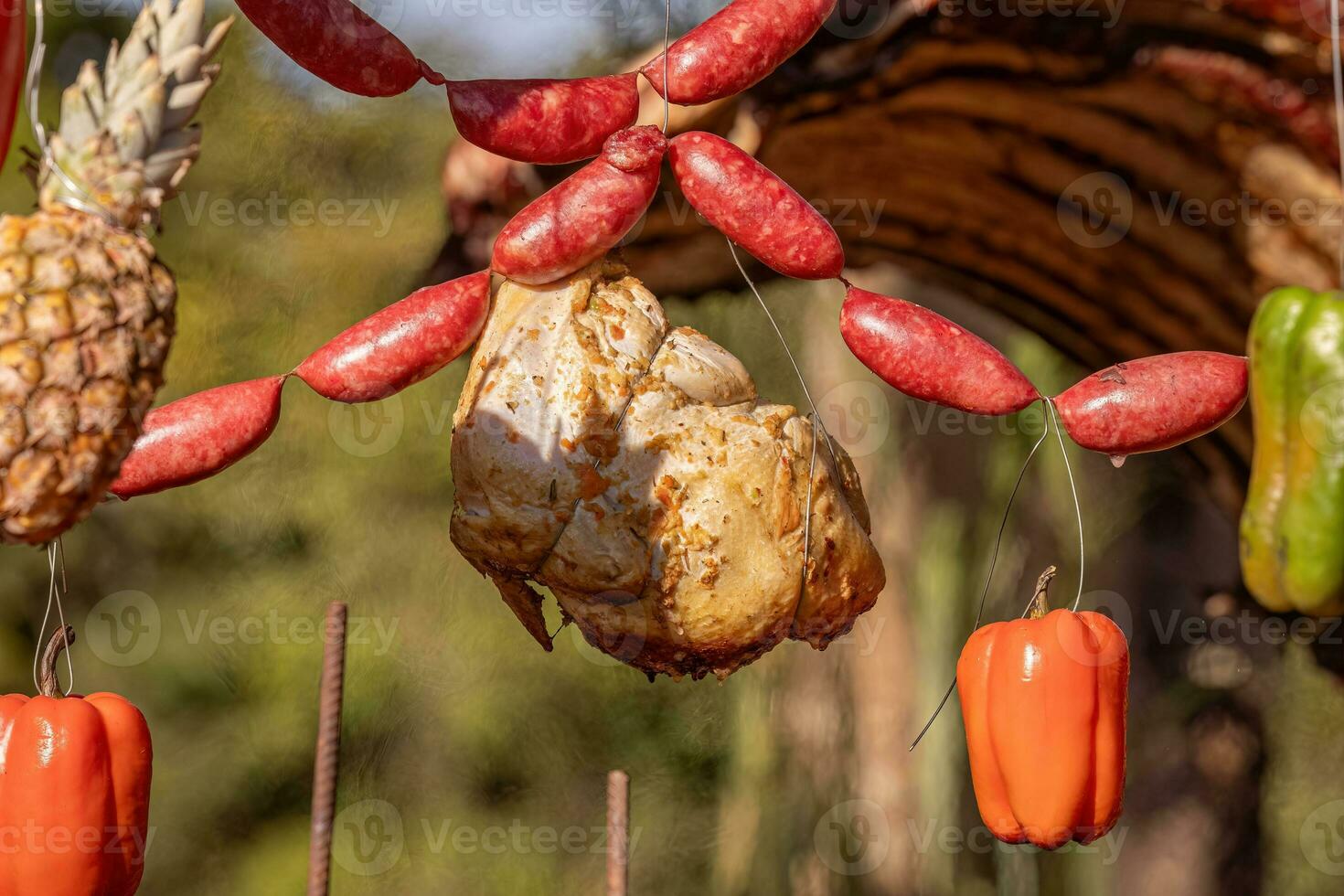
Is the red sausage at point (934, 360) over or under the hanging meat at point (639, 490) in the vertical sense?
over

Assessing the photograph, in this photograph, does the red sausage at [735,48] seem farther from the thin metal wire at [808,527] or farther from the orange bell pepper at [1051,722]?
the orange bell pepper at [1051,722]

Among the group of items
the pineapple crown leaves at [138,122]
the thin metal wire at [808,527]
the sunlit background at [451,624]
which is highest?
the pineapple crown leaves at [138,122]

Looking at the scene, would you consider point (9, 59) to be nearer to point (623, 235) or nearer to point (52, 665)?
point (623, 235)

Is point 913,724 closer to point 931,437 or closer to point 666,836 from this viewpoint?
point 931,437

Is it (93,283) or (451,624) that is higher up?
(93,283)

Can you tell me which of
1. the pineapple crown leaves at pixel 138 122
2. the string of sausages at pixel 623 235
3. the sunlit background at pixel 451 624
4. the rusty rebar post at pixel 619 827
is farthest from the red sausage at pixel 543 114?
the sunlit background at pixel 451 624

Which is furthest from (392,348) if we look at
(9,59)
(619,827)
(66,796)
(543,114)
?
(619,827)

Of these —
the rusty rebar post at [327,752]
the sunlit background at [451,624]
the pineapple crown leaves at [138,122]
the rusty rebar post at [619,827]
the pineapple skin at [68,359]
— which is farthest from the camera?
the sunlit background at [451,624]
